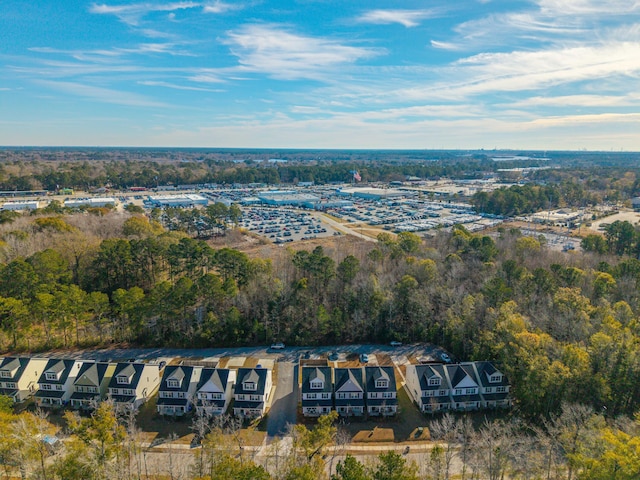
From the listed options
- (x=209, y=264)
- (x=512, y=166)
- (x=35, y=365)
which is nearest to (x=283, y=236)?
(x=209, y=264)

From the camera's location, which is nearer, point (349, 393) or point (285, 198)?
point (349, 393)

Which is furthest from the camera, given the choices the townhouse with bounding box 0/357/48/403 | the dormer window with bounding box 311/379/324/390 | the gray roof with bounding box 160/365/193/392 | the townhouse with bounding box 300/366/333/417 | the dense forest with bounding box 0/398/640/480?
the townhouse with bounding box 0/357/48/403

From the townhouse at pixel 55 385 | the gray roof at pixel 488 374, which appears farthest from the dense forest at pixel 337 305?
the townhouse at pixel 55 385

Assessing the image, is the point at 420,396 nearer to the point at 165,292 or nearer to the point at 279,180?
the point at 165,292

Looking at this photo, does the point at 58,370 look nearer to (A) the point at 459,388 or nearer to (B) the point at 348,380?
(B) the point at 348,380

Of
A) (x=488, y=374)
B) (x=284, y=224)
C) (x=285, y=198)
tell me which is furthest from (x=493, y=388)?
(x=285, y=198)

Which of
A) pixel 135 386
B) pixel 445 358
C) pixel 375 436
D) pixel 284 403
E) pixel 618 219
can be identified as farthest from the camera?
pixel 618 219

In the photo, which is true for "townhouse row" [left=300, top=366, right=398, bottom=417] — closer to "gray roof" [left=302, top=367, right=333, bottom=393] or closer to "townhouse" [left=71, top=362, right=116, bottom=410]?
"gray roof" [left=302, top=367, right=333, bottom=393]

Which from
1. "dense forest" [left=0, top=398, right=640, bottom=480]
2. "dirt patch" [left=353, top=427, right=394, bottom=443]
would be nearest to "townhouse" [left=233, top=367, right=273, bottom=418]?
"dense forest" [left=0, top=398, right=640, bottom=480]
